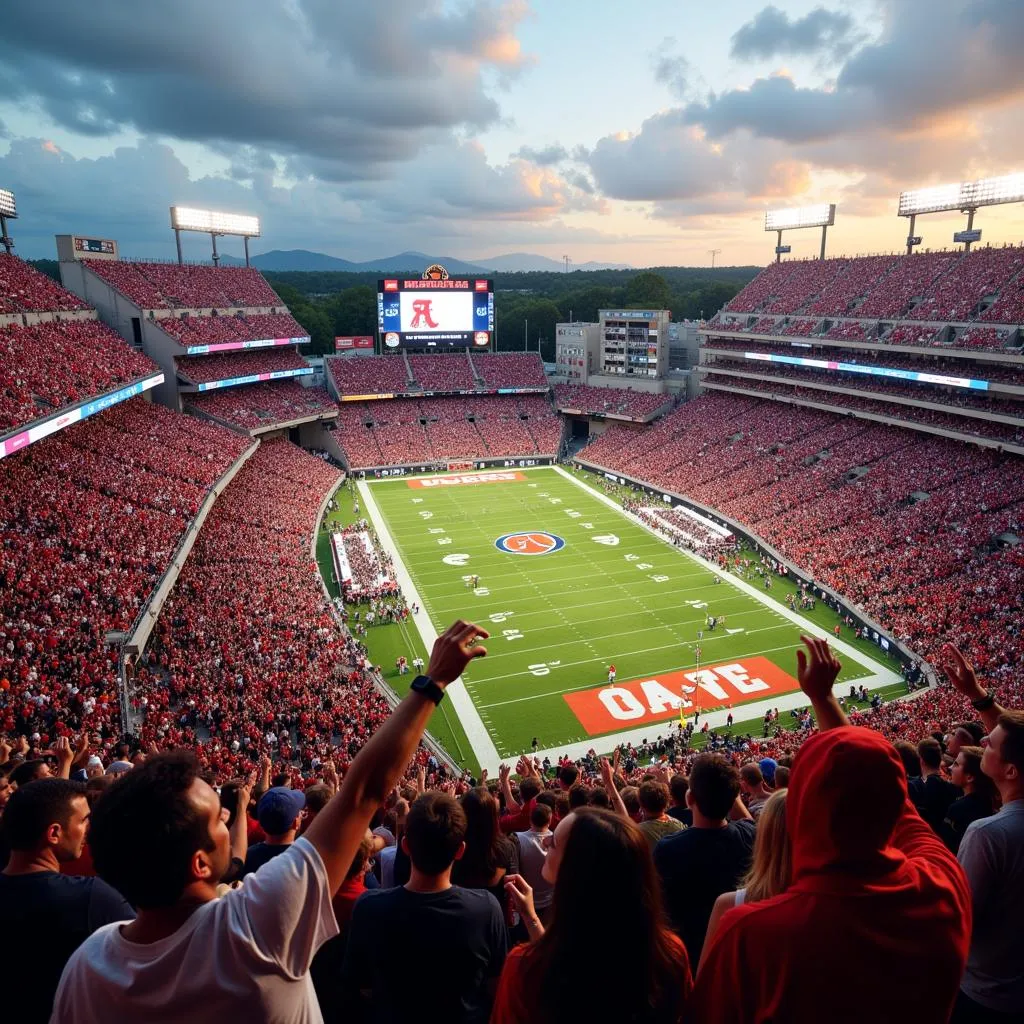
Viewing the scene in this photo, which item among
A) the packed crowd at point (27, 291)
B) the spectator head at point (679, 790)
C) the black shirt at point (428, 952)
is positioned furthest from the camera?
the packed crowd at point (27, 291)

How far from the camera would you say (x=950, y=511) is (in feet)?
105

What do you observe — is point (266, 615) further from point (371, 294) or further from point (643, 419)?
point (371, 294)

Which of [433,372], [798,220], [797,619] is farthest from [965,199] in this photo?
[433,372]

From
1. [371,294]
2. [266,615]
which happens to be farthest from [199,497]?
[371,294]

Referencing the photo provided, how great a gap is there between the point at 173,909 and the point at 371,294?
339 ft

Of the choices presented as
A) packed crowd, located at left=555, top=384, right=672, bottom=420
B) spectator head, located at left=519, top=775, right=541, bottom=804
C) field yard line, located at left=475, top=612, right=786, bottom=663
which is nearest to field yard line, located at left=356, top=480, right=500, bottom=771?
field yard line, located at left=475, top=612, right=786, bottom=663

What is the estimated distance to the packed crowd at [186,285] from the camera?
1719 inches

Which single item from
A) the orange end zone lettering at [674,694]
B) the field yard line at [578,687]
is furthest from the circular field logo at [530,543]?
the orange end zone lettering at [674,694]

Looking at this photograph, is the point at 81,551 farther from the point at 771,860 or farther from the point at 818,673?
the point at 771,860

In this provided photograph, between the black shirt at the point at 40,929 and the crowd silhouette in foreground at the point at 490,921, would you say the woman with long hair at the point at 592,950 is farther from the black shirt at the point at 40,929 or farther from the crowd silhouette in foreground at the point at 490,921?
the black shirt at the point at 40,929

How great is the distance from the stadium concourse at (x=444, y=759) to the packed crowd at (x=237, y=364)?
3.59ft

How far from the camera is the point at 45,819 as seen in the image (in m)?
3.12

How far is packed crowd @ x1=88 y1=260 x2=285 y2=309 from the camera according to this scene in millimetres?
43656

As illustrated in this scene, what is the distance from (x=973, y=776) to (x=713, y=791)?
255cm
